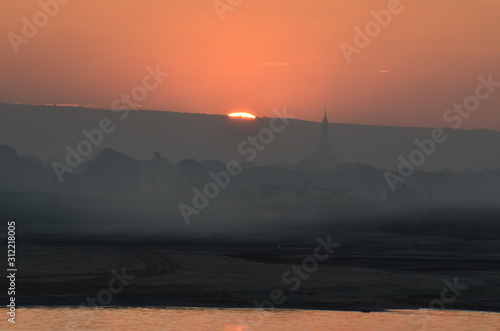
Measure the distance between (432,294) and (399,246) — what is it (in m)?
58.1

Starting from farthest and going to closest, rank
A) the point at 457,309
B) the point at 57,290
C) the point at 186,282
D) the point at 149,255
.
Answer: the point at 149,255, the point at 186,282, the point at 57,290, the point at 457,309

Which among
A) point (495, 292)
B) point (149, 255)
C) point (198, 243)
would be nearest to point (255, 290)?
point (495, 292)

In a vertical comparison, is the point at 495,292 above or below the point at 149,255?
below

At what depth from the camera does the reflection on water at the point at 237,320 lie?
4681 centimetres

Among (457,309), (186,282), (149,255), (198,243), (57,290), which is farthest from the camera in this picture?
(198,243)

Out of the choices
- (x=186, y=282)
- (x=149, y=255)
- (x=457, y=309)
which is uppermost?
(x=149, y=255)

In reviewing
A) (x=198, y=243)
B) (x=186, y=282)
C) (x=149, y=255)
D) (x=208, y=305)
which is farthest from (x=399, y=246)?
(x=208, y=305)

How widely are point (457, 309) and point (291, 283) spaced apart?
1422cm

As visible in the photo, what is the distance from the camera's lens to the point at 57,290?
6006 cm

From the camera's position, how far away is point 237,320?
49.5m

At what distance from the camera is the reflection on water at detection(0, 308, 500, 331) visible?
154ft

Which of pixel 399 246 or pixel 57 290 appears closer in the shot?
pixel 57 290

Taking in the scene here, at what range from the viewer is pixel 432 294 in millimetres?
62438

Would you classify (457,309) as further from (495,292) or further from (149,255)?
(149,255)
